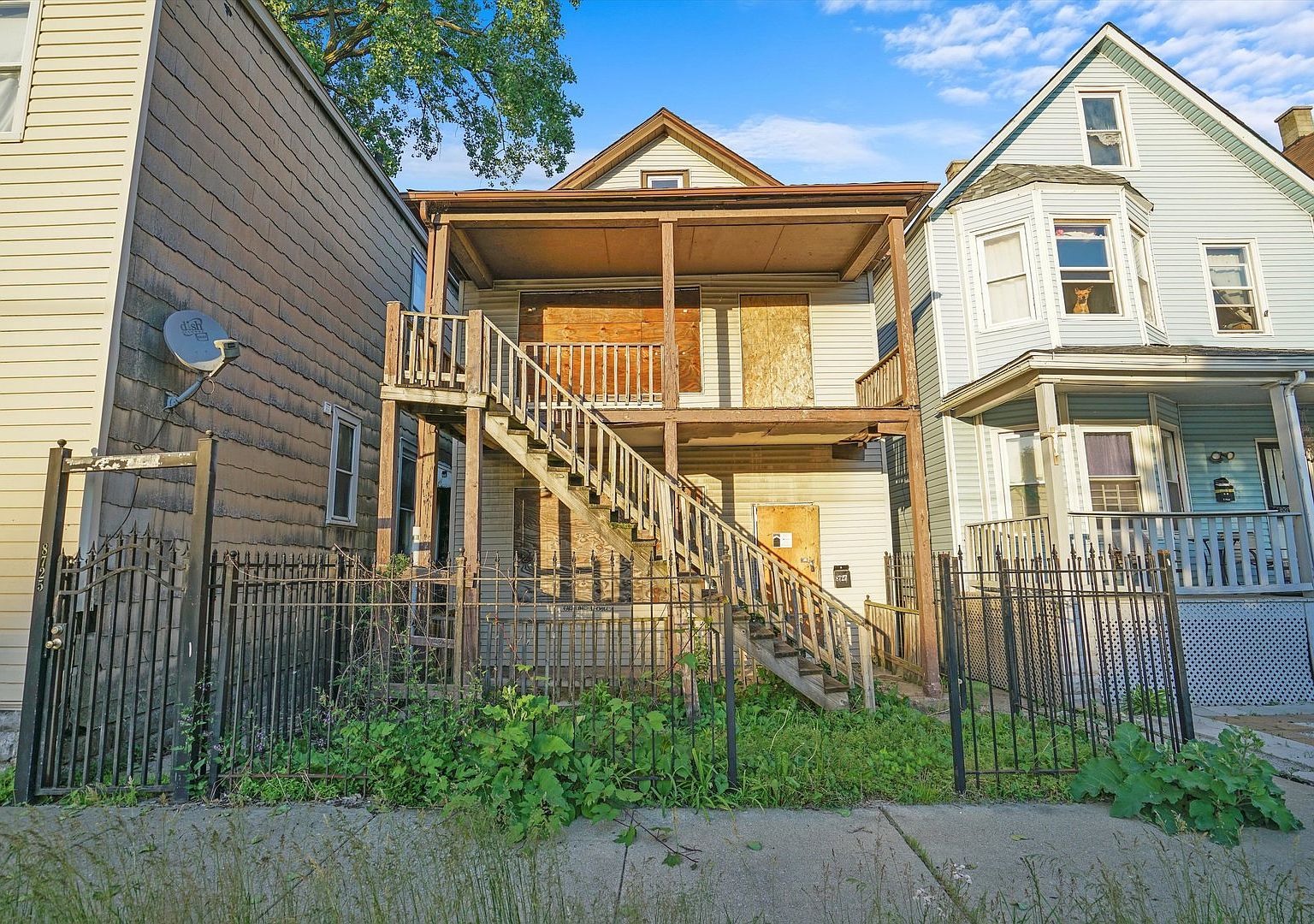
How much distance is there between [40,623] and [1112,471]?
13754 mm

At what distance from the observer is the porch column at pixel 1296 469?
377 inches

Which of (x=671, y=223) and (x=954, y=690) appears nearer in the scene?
(x=954, y=690)

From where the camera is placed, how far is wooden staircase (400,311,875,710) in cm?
820

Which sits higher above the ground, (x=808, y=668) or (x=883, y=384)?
(x=883, y=384)

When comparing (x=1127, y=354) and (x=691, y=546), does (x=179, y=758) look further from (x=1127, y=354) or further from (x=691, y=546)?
(x=1127, y=354)

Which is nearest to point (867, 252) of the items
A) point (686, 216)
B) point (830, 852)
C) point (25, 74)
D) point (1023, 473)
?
point (686, 216)

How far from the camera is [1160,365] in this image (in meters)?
9.93

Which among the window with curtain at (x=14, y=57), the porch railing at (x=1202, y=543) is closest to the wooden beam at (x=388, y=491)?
the window with curtain at (x=14, y=57)

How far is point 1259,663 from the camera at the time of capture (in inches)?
360

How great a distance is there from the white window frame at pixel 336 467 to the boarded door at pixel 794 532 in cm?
667

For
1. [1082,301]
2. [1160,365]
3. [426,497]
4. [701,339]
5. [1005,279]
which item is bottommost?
[426,497]

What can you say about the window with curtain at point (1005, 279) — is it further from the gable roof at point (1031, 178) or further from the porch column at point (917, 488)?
the porch column at point (917, 488)

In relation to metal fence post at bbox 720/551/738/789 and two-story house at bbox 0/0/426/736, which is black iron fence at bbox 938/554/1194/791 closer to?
metal fence post at bbox 720/551/738/789

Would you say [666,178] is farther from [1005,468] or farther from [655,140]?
[1005,468]
